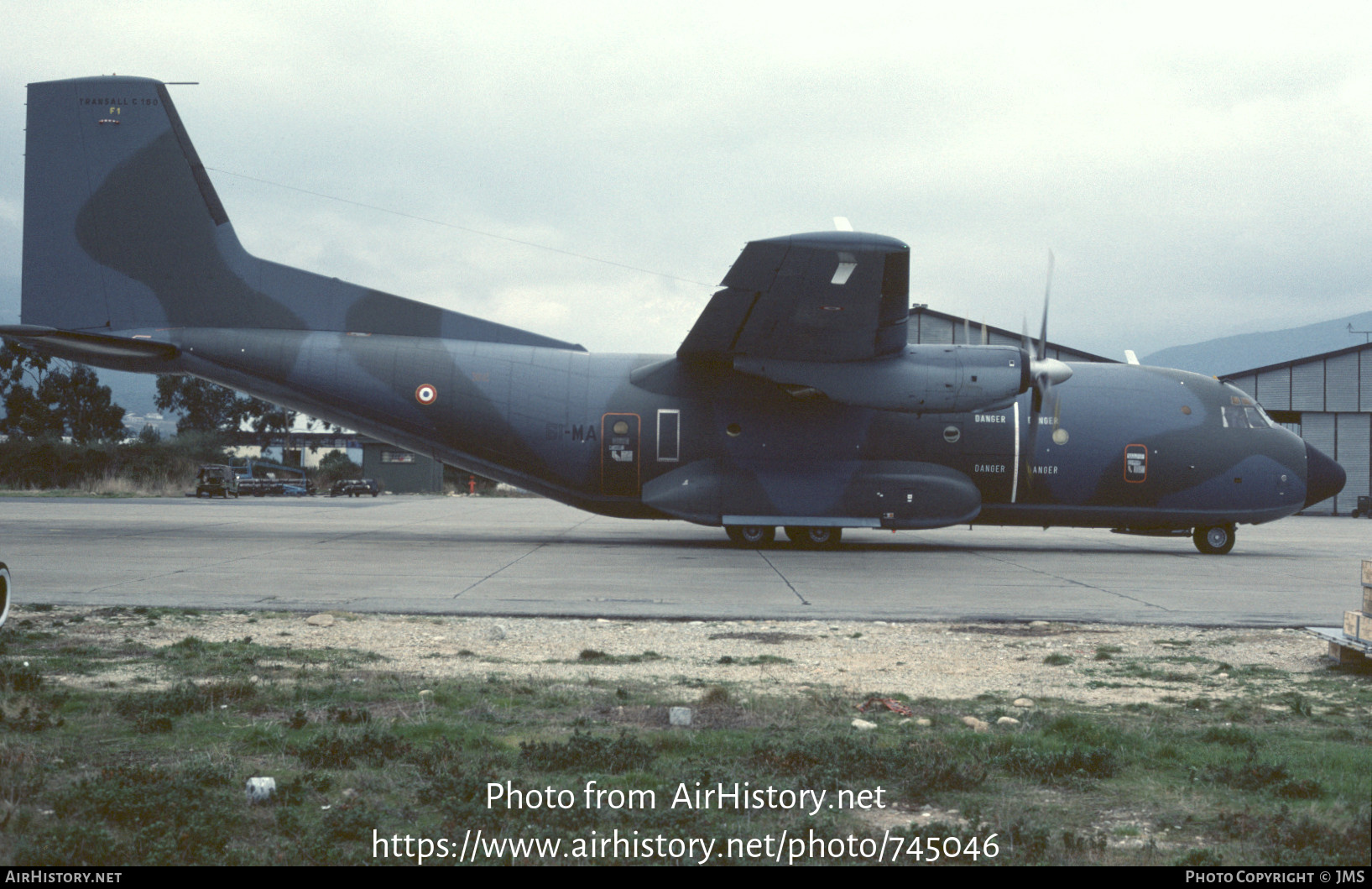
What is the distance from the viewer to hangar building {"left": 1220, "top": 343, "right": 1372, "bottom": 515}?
46.9 meters

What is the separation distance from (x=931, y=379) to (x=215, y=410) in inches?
3364

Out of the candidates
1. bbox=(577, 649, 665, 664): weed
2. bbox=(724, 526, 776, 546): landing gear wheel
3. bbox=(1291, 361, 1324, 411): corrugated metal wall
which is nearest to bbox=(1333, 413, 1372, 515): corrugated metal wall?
bbox=(1291, 361, 1324, 411): corrugated metal wall

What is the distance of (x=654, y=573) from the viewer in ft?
49.2

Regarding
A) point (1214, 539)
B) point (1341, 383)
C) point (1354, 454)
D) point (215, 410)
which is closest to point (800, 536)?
point (1214, 539)

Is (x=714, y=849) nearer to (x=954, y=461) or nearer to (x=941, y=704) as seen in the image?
(x=941, y=704)

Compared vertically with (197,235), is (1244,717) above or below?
below

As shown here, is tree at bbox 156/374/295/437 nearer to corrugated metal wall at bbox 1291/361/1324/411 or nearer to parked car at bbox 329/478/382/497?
parked car at bbox 329/478/382/497

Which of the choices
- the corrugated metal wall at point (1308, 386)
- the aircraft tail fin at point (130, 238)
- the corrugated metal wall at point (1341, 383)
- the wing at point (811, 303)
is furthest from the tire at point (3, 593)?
the corrugated metal wall at point (1341, 383)

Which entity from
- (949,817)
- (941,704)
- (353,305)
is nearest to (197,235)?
(353,305)

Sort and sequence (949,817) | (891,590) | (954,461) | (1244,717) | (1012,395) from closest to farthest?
(949,817) < (1244,717) < (891,590) < (1012,395) < (954,461)

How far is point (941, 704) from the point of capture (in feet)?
22.0

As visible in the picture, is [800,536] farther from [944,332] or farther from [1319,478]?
[944,332]

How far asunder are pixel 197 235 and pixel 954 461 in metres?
16.5

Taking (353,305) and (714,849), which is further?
(353,305)
